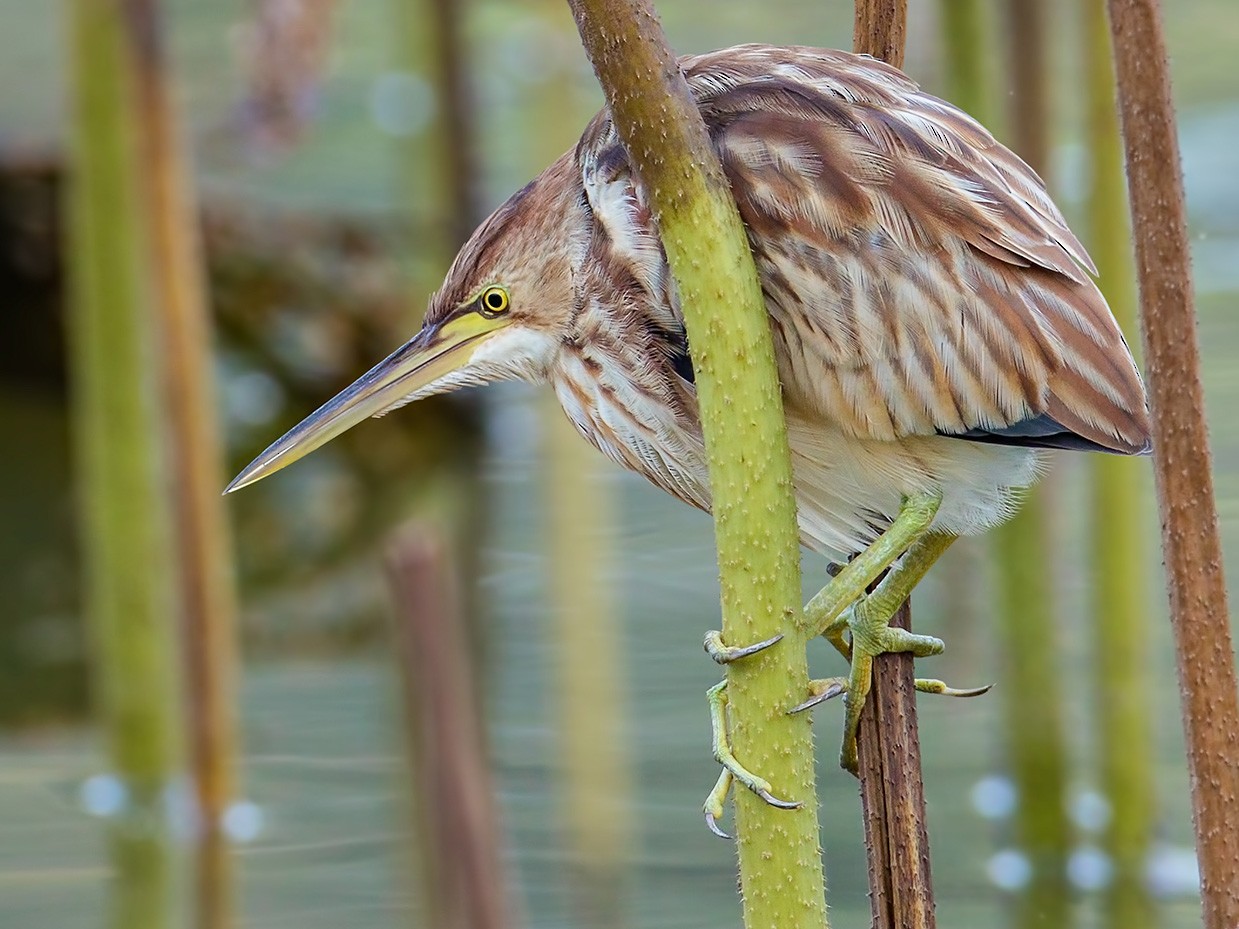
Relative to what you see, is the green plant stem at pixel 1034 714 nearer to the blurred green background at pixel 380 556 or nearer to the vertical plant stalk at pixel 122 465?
the blurred green background at pixel 380 556

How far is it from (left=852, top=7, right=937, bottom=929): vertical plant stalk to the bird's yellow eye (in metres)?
0.39

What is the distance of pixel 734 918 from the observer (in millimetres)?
2453

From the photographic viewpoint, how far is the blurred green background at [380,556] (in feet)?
8.73

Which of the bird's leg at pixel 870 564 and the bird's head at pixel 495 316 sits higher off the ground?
the bird's head at pixel 495 316

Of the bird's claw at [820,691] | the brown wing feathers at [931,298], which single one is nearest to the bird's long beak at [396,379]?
the brown wing feathers at [931,298]

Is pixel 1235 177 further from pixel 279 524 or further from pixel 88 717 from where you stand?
pixel 88 717

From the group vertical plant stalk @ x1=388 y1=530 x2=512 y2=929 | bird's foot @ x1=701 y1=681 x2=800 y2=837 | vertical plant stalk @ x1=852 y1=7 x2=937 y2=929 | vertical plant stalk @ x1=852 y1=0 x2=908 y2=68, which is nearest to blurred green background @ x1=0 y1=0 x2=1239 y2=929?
vertical plant stalk @ x1=388 y1=530 x2=512 y2=929

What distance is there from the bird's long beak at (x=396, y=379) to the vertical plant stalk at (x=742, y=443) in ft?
1.65

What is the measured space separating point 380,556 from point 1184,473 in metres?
2.53

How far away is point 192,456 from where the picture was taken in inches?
103

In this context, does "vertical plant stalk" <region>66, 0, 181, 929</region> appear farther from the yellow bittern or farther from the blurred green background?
the yellow bittern

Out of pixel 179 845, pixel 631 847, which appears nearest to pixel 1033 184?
pixel 631 847

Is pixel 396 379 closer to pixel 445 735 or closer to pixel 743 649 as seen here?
pixel 445 735

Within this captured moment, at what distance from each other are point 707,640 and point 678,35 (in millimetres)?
4650
